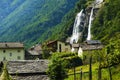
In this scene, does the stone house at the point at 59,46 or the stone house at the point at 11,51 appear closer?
the stone house at the point at 11,51

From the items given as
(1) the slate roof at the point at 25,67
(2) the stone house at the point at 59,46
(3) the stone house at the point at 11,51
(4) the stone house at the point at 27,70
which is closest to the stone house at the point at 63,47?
(2) the stone house at the point at 59,46

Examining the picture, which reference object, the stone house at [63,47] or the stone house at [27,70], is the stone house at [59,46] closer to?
the stone house at [63,47]

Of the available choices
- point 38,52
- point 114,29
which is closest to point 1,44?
point 38,52

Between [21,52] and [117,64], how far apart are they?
75433 mm

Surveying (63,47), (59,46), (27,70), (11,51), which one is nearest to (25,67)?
(27,70)

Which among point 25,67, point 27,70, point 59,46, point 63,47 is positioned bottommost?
point 63,47

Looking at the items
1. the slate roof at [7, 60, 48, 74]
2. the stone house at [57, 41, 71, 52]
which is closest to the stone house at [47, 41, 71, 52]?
the stone house at [57, 41, 71, 52]

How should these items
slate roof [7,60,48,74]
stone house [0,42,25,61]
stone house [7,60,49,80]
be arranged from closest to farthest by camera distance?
1. stone house [7,60,49,80]
2. slate roof [7,60,48,74]
3. stone house [0,42,25,61]

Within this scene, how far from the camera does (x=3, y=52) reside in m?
160

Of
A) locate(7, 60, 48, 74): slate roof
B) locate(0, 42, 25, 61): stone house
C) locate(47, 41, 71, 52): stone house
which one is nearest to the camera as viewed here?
locate(7, 60, 48, 74): slate roof

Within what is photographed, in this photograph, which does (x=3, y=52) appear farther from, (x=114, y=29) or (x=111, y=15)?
(x=111, y=15)

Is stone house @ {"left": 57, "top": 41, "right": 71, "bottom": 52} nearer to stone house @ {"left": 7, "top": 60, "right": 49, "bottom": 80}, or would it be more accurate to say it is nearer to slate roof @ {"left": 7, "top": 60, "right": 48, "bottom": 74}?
slate roof @ {"left": 7, "top": 60, "right": 48, "bottom": 74}

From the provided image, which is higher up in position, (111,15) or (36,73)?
(111,15)

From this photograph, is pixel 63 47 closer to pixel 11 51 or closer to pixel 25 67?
pixel 11 51
